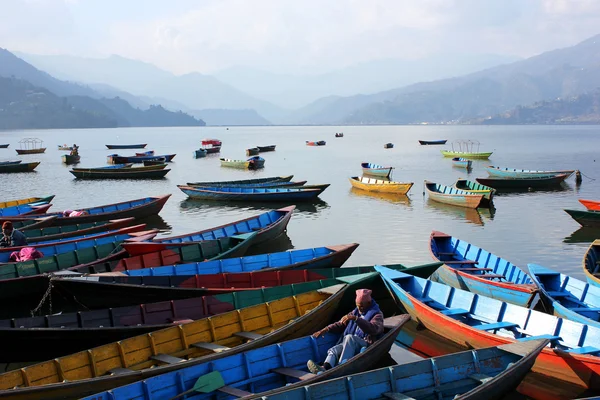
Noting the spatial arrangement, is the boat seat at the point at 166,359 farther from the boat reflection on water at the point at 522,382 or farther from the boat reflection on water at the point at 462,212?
the boat reflection on water at the point at 462,212

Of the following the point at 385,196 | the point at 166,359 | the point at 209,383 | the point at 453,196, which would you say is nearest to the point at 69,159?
the point at 385,196

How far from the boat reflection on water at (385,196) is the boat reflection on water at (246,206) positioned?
433cm

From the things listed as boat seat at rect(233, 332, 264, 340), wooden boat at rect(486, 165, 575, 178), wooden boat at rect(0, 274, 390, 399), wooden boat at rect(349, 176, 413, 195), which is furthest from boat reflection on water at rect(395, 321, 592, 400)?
wooden boat at rect(486, 165, 575, 178)

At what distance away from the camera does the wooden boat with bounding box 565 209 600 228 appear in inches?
1133

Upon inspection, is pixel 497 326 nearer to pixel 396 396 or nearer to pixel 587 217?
pixel 396 396

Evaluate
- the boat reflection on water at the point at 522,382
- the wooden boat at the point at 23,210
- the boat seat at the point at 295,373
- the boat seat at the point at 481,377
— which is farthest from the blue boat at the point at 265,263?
the wooden boat at the point at 23,210

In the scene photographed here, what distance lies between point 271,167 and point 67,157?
27.6 meters

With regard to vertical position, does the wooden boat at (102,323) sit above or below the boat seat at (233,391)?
above

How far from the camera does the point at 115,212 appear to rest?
28797 millimetres

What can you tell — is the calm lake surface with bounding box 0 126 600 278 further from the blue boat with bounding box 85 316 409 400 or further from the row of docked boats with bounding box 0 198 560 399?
the blue boat with bounding box 85 316 409 400

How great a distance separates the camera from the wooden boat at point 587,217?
28.8 metres

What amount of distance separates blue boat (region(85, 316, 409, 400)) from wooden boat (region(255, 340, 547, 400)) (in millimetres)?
739

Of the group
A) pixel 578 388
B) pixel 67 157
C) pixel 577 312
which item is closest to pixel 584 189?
pixel 577 312

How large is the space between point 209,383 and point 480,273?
37.1 ft
